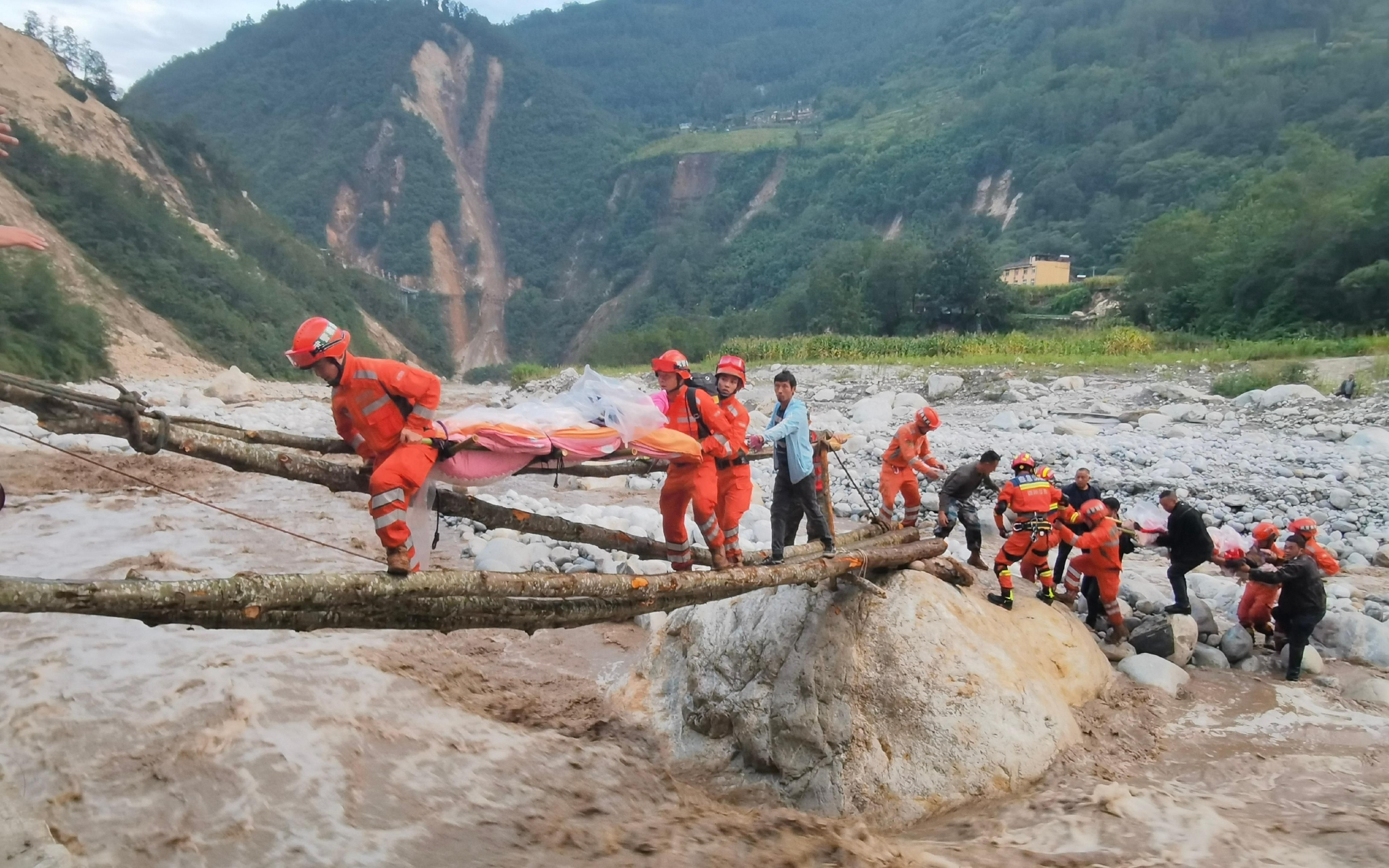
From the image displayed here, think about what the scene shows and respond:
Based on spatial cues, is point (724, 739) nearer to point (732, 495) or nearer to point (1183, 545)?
point (732, 495)

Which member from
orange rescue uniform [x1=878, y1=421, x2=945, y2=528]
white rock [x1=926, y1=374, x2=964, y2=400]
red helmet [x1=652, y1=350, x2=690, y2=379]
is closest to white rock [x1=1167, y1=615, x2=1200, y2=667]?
orange rescue uniform [x1=878, y1=421, x2=945, y2=528]

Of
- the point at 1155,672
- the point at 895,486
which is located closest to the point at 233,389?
the point at 895,486

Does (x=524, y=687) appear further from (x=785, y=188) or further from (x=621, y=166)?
(x=621, y=166)

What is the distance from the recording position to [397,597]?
373 cm

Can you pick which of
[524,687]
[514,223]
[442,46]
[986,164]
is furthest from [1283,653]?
[442,46]

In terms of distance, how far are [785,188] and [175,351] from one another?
64.4 m

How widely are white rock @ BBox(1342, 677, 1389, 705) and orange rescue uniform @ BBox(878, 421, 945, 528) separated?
349 cm

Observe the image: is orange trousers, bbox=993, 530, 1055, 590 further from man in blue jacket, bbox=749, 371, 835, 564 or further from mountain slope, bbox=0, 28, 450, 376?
mountain slope, bbox=0, 28, 450, 376

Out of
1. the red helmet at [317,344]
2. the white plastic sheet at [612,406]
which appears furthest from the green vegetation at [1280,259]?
the red helmet at [317,344]

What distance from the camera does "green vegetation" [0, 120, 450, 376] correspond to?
3741cm

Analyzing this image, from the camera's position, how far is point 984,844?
4688 millimetres

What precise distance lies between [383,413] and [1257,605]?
747 cm

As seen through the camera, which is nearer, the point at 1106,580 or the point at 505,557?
the point at 1106,580

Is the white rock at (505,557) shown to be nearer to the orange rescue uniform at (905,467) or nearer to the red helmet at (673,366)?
the orange rescue uniform at (905,467)
